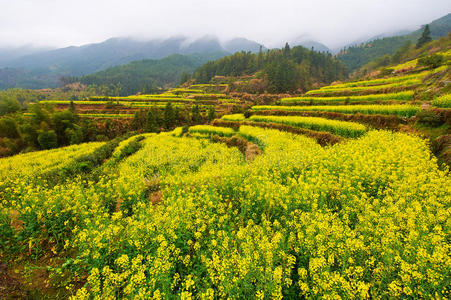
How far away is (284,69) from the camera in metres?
96.1

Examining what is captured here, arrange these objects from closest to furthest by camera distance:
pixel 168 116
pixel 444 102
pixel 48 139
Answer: pixel 444 102 → pixel 48 139 → pixel 168 116

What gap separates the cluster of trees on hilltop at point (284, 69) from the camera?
91875 millimetres

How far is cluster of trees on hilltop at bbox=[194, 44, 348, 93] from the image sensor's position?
9188 centimetres

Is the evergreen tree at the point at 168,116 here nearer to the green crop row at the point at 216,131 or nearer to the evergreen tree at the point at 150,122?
the evergreen tree at the point at 150,122

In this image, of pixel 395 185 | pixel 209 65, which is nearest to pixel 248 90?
pixel 209 65

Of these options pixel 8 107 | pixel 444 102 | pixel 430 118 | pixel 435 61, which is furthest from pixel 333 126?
pixel 8 107

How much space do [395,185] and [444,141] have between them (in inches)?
339

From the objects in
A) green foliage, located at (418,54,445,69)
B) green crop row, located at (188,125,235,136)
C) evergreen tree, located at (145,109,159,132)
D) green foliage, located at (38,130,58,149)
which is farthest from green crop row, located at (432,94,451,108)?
green foliage, located at (38,130,58,149)

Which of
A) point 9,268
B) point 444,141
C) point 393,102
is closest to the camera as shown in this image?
point 9,268

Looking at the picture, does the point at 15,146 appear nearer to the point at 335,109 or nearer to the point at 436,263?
the point at 436,263

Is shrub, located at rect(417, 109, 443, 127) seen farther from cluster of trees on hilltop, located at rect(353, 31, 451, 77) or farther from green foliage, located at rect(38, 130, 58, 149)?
cluster of trees on hilltop, located at rect(353, 31, 451, 77)

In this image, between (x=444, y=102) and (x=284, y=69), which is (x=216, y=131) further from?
(x=284, y=69)

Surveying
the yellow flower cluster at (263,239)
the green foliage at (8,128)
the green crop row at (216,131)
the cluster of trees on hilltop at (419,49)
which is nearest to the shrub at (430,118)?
the yellow flower cluster at (263,239)

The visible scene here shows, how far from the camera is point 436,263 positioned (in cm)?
357
